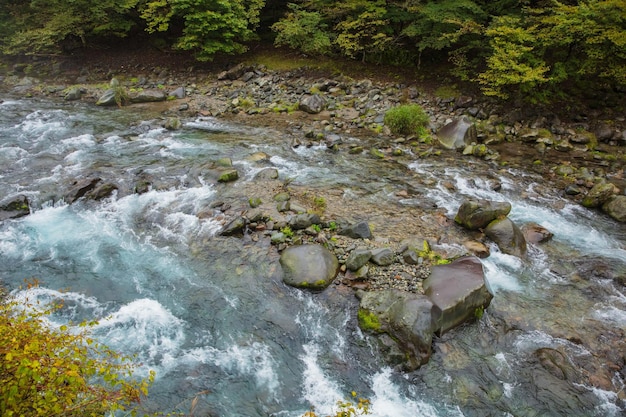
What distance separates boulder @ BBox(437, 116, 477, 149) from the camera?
14.2 m

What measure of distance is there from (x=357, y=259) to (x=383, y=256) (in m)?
0.61

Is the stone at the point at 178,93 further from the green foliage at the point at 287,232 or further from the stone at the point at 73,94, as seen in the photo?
the green foliage at the point at 287,232

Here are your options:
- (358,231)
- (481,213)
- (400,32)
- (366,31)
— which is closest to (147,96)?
(366,31)

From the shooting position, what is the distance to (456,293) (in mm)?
7020

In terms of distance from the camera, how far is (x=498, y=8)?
16.6 metres

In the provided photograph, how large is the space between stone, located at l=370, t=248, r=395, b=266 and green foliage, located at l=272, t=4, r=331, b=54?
47.2 ft

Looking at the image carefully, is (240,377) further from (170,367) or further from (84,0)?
(84,0)

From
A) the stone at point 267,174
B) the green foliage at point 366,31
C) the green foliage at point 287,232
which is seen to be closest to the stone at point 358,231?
the green foliage at point 287,232

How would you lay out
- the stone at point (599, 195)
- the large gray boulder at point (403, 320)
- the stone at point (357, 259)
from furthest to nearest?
1. the stone at point (599, 195)
2. the stone at point (357, 259)
3. the large gray boulder at point (403, 320)

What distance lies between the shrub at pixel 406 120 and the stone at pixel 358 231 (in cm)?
731

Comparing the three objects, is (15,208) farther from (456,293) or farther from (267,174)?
(456,293)

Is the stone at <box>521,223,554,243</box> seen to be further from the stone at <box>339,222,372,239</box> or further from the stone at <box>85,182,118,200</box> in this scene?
the stone at <box>85,182,118,200</box>

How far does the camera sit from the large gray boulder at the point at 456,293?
22.5ft

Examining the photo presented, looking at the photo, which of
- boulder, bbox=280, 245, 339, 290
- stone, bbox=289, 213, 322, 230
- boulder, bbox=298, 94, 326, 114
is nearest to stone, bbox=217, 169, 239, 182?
stone, bbox=289, 213, 322, 230
